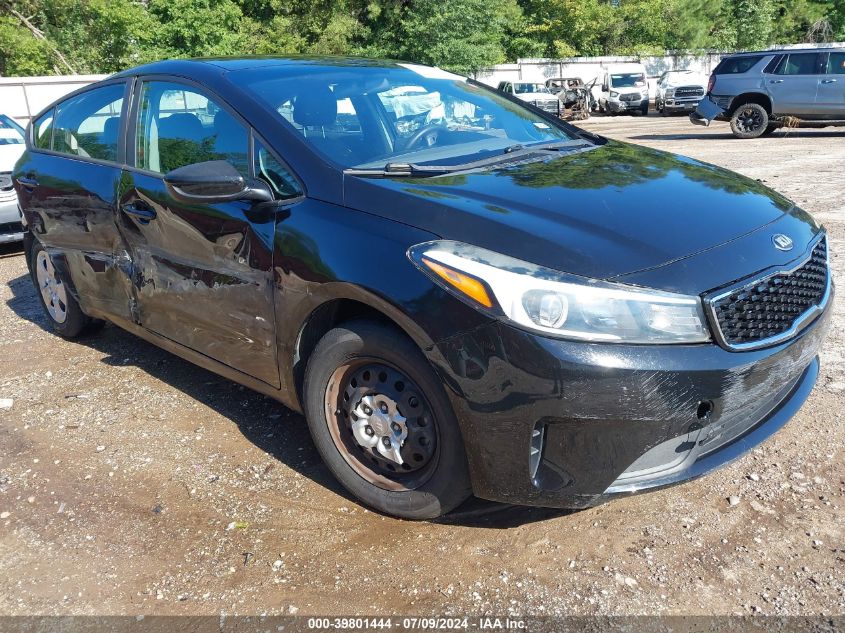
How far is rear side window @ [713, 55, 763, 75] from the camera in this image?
1623 cm

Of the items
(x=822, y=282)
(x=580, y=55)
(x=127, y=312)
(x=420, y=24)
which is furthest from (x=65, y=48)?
(x=822, y=282)

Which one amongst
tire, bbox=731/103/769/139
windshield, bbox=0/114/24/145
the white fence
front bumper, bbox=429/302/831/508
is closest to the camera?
front bumper, bbox=429/302/831/508

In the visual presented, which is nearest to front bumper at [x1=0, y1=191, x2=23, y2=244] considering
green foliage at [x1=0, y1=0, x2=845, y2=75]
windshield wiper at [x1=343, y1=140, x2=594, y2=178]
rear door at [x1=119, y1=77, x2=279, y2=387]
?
rear door at [x1=119, y1=77, x2=279, y2=387]

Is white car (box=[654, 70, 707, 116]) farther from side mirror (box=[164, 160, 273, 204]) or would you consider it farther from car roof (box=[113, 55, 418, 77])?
side mirror (box=[164, 160, 273, 204])

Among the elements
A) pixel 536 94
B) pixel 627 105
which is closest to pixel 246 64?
pixel 536 94

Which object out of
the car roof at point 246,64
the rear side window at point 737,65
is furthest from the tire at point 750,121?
the car roof at point 246,64

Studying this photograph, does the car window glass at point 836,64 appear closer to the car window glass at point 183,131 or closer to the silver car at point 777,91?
the silver car at point 777,91

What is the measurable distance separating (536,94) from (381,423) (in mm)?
26751

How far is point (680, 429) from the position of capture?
232 cm

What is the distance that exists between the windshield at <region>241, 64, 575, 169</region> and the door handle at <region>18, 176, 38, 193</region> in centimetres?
204

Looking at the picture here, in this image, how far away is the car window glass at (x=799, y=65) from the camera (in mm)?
15797

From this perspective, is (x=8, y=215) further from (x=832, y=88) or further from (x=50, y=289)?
(x=832, y=88)

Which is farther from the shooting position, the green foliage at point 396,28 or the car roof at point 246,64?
the green foliage at point 396,28

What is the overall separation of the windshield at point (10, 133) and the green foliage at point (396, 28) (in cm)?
2058
